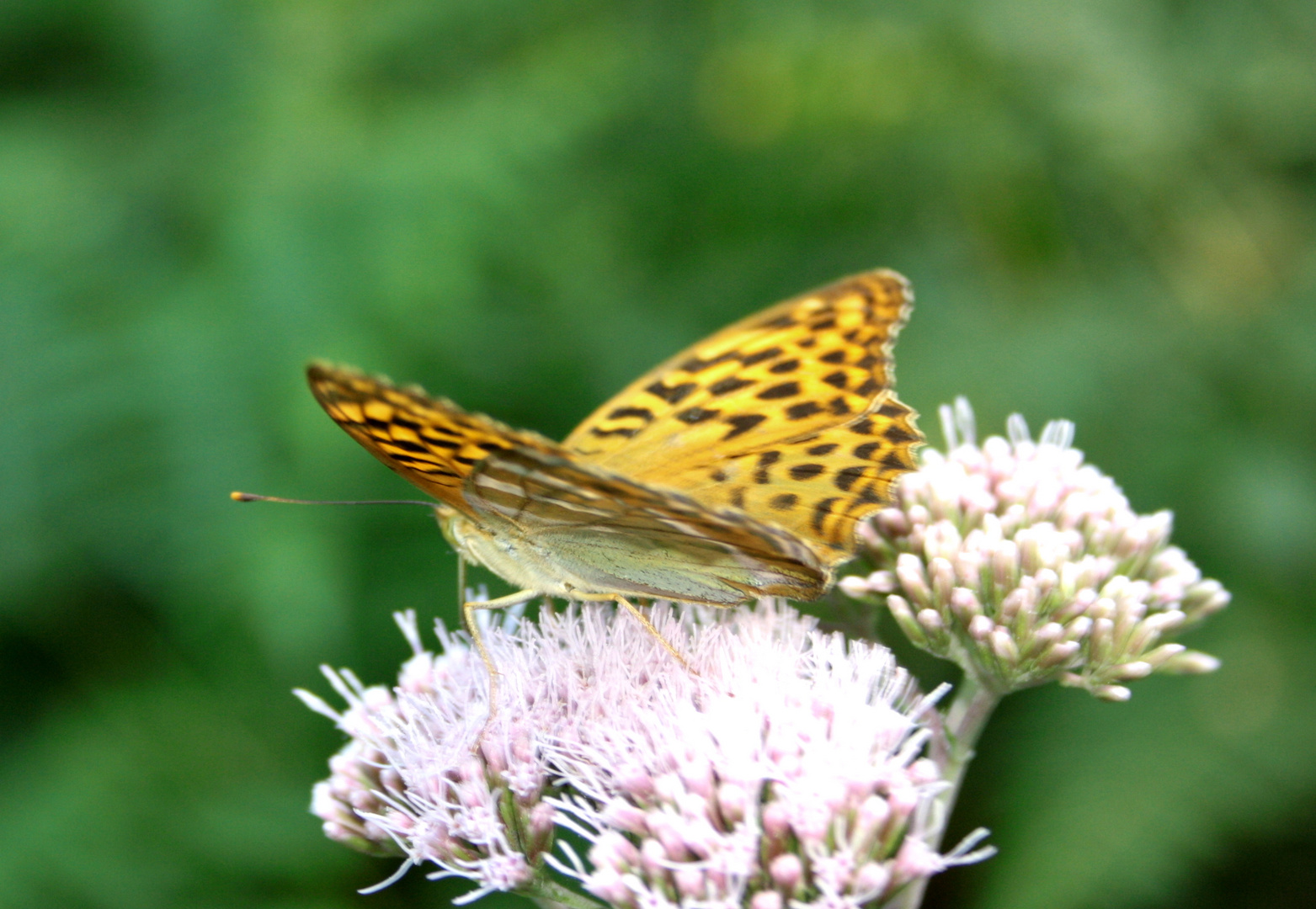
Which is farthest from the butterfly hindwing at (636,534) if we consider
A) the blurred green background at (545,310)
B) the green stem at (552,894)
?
the blurred green background at (545,310)

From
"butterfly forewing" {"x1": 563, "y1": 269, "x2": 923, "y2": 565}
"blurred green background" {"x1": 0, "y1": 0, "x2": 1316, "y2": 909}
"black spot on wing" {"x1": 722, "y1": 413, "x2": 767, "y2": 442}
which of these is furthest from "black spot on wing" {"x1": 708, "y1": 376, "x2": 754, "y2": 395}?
"blurred green background" {"x1": 0, "y1": 0, "x2": 1316, "y2": 909}

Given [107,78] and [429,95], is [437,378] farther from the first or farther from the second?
[107,78]

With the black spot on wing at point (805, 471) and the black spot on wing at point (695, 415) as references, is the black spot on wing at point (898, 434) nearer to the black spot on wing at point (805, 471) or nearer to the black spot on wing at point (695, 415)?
the black spot on wing at point (805, 471)

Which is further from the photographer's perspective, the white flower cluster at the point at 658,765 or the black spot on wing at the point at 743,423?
the black spot on wing at the point at 743,423

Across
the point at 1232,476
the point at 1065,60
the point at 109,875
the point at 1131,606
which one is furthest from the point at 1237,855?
the point at 109,875

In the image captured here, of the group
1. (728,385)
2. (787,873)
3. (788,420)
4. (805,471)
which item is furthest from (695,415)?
(787,873)

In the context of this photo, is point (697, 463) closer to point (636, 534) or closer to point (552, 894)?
point (636, 534)

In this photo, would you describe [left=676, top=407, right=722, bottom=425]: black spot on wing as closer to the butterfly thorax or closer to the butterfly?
the butterfly
